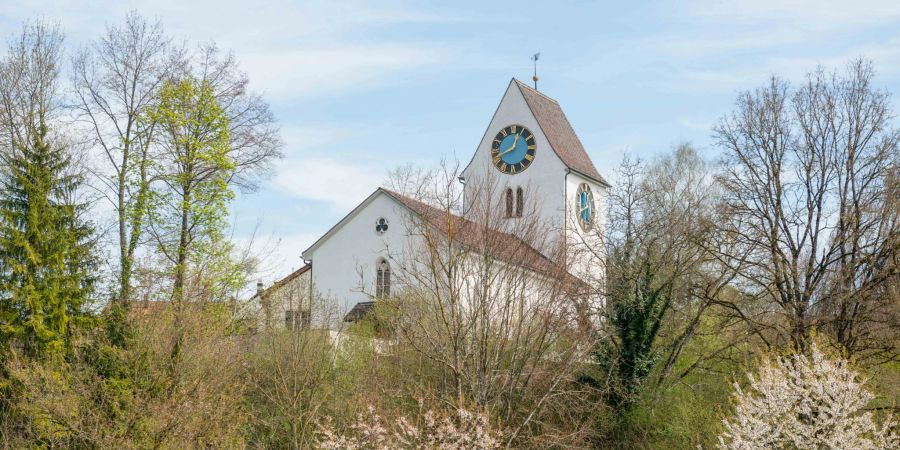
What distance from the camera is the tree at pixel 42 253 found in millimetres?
24984

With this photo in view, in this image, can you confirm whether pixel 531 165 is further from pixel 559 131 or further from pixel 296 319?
pixel 296 319

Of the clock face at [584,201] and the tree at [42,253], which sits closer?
the tree at [42,253]

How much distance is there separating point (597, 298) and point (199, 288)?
11317 mm

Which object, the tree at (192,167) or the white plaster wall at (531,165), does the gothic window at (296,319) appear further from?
the white plaster wall at (531,165)

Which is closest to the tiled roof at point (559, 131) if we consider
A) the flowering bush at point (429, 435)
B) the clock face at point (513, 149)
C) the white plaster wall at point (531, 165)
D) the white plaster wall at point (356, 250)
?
the white plaster wall at point (531, 165)

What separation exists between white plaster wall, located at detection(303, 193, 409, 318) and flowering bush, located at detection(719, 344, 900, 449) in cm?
2017

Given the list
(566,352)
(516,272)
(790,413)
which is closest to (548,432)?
(566,352)

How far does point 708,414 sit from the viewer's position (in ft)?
79.0

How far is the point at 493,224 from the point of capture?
914 inches

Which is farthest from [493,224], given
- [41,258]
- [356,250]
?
[356,250]

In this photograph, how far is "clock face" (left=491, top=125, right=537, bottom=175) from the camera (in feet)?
152

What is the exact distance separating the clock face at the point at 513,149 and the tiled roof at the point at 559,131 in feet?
3.40

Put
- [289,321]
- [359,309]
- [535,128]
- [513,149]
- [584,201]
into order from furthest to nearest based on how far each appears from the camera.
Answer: [584,201], [513,149], [535,128], [359,309], [289,321]

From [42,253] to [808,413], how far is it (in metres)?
19.8
